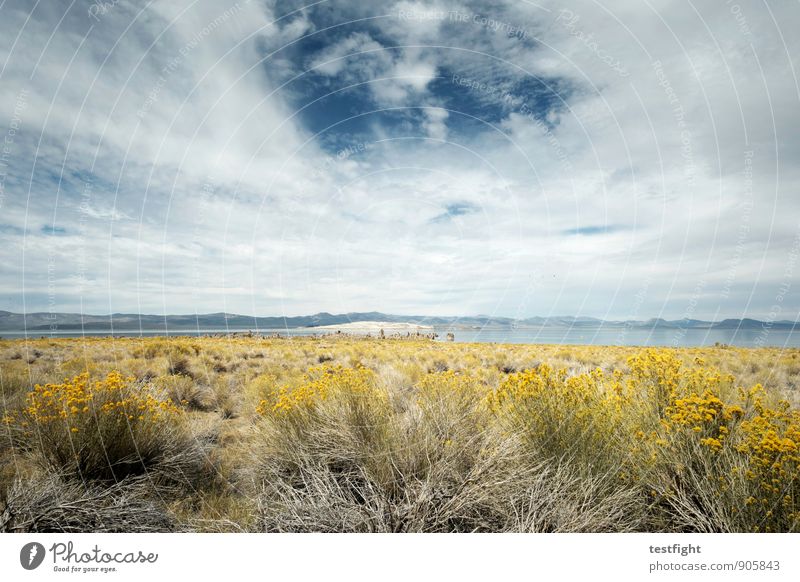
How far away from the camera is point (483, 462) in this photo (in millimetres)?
3186

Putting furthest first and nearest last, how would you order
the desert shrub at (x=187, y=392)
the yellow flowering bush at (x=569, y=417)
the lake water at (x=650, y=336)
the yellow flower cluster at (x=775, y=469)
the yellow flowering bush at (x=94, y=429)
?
the desert shrub at (x=187, y=392) < the lake water at (x=650, y=336) < the yellow flowering bush at (x=94, y=429) < the yellow flowering bush at (x=569, y=417) < the yellow flower cluster at (x=775, y=469)

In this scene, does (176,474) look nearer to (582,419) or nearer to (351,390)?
(351,390)

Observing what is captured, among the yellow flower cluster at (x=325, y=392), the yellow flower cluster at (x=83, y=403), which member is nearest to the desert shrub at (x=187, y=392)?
the yellow flower cluster at (x=83, y=403)

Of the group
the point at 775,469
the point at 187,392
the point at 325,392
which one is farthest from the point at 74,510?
the point at 775,469

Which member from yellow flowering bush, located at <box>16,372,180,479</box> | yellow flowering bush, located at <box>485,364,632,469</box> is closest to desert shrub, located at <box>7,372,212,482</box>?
yellow flowering bush, located at <box>16,372,180,479</box>

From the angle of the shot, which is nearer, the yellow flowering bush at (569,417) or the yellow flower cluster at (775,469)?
the yellow flower cluster at (775,469)
